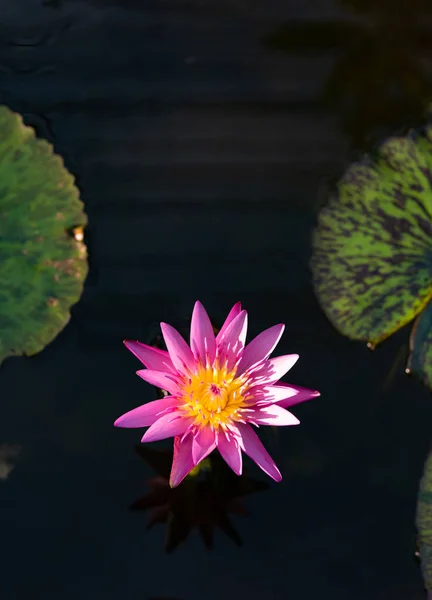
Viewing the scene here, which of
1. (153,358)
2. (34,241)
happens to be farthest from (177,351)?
(34,241)

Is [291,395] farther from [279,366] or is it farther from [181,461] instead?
[181,461]

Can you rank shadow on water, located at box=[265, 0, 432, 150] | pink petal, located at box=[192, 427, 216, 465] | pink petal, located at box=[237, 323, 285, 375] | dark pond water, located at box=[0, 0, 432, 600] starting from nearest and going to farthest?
1. pink petal, located at box=[192, 427, 216, 465]
2. pink petal, located at box=[237, 323, 285, 375]
3. dark pond water, located at box=[0, 0, 432, 600]
4. shadow on water, located at box=[265, 0, 432, 150]

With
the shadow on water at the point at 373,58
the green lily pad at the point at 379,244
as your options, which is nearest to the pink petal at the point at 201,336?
the green lily pad at the point at 379,244

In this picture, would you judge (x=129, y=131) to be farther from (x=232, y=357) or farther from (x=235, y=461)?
(x=235, y=461)

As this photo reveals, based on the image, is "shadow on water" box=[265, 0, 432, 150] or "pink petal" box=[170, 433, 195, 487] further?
"shadow on water" box=[265, 0, 432, 150]

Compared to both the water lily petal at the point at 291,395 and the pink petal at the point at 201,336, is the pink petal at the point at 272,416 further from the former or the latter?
the pink petal at the point at 201,336

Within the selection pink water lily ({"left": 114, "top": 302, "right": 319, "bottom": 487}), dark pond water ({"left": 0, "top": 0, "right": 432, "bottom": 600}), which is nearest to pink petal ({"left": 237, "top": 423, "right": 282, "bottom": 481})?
pink water lily ({"left": 114, "top": 302, "right": 319, "bottom": 487})

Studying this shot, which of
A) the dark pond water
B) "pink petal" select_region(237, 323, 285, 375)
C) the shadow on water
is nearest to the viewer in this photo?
"pink petal" select_region(237, 323, 285, 375)

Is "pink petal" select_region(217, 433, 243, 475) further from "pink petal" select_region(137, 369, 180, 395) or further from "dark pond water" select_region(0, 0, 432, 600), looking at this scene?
"dark pond water" select_region(0, 0, 432, 600)
